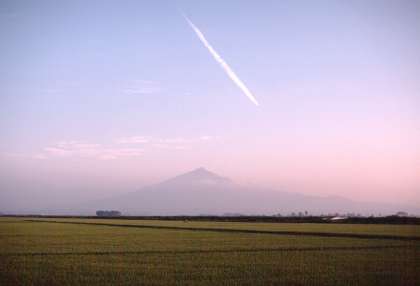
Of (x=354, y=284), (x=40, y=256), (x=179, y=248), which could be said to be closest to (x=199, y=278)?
(x=354, y=284)

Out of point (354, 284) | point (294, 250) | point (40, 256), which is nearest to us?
point (354, 284)

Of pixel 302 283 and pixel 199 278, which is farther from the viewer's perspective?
pixel 199 278

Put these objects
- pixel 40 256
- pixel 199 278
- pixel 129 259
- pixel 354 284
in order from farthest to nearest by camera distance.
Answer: pixel 40 256, pixel 129 259, pixel 199 278, pixel 354 284

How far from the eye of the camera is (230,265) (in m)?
20.9

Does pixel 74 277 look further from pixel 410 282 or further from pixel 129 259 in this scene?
pixel 410 282

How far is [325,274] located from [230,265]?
4016mm

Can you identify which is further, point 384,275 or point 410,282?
point 384,275

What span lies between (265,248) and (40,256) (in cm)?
1102

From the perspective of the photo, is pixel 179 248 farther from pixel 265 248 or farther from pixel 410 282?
pixel 410 282

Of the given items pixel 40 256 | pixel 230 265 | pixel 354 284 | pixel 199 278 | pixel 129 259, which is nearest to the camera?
pixel 354 284

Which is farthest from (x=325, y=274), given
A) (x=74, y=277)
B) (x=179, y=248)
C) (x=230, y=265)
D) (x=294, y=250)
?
(x=179, y=248)

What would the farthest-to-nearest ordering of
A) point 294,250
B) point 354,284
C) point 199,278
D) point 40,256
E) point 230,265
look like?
point 294,250 < point 40,256 < point 230,265 < point 199,278 < point 354,284

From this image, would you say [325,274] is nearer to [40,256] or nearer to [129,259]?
[129,259]

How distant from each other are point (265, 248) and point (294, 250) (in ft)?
6.03
